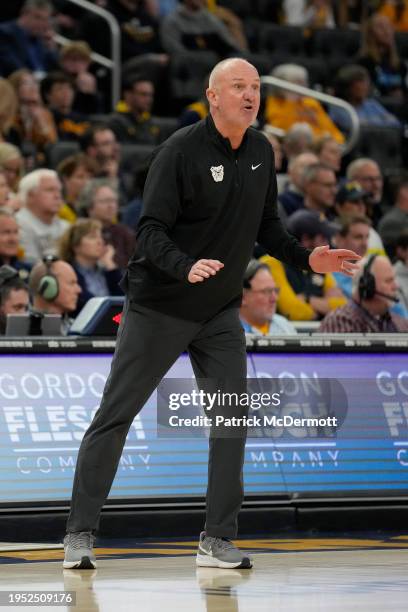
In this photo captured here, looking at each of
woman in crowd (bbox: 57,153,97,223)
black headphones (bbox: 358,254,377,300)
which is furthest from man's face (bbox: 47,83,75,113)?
black headphones (bbox: 358,254,377,300)

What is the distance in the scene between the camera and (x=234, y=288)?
643 cm

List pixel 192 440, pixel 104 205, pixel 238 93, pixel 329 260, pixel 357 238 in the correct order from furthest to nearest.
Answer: pixel 104 205 < pixel 357 238 < pixel 192 440 < pixel 329 260 < pixel 238 93

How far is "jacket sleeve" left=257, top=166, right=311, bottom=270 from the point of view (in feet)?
21.7

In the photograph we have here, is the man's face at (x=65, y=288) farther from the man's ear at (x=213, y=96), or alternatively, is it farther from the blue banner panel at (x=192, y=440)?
the man's ear at (x=213, y=96)

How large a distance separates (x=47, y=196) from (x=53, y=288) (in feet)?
7.37

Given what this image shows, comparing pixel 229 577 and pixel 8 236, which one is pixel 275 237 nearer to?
pixel 229 577

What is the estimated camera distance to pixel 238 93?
20.8 ft

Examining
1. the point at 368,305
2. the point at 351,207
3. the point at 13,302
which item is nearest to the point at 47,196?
the point at 13,302

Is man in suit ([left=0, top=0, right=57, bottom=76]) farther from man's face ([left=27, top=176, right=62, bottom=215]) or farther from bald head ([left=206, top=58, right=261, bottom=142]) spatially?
bald head ([left=206, top=58, right=261, bottom=142])

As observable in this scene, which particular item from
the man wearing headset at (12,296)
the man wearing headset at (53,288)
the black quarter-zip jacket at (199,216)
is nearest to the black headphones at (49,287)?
the man wearing headset at (53,288)

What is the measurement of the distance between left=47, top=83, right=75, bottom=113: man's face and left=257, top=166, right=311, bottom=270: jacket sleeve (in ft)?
25.2

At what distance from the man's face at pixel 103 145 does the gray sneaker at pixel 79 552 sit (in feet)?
23.7

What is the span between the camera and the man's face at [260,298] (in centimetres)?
928

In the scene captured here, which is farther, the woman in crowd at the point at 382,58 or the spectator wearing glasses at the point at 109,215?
the woman in crowd at the point at 382,58
